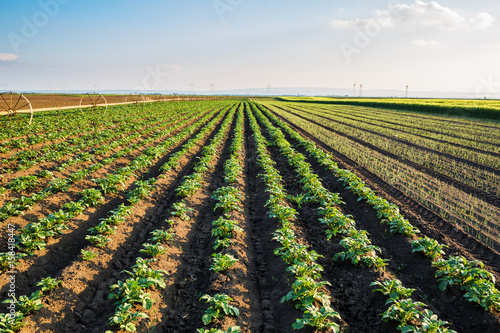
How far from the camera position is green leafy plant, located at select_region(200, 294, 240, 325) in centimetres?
413

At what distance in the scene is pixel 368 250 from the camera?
18.5 feet

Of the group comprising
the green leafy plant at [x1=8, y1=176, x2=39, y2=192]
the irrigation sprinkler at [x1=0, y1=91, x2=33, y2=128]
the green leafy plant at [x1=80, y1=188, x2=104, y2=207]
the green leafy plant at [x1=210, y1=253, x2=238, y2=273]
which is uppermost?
the irrigation sprinkler at [x1=0, y1=91, x2=33, y2=128]

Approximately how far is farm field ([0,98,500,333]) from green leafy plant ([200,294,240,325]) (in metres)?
0.02

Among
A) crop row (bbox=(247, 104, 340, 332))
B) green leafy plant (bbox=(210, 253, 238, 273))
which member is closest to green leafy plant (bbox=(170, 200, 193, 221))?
green leafy plant (bbox=(210, 253, 238, 273))

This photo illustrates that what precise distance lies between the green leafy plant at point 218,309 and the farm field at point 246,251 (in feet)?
0.07

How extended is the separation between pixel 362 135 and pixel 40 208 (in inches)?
835

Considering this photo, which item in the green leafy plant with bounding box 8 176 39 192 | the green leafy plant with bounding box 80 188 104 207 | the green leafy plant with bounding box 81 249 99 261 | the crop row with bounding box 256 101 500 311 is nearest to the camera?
the crop row with bounding box 256 101 500 311

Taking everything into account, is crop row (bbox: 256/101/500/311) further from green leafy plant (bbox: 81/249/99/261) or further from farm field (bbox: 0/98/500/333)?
green leafy plant (bbox: 81/249/99/261)

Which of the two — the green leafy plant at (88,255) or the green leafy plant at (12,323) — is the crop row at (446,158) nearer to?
the green leafy plant at (88,255)

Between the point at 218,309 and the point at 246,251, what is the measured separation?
7.12 ft

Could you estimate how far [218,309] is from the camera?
4.25 m

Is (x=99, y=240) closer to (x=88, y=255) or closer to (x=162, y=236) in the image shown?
(x=88, y=255)

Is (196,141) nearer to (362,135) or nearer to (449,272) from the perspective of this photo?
(362,135)

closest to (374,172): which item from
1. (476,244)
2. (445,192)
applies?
(445,192)
